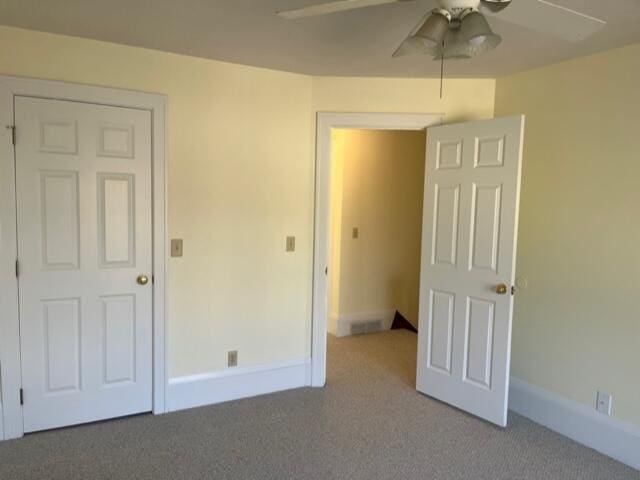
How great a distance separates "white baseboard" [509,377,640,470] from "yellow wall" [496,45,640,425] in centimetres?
6

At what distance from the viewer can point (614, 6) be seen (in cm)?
204

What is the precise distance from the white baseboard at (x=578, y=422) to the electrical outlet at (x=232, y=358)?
1.95 m

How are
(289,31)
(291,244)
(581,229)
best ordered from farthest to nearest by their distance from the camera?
1. (291,244)
2. (581,229)
3. (289,31)

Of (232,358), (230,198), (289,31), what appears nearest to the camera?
(289,31)

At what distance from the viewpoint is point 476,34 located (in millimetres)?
1576

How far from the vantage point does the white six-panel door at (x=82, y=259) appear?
104 inches

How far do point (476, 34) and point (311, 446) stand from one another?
2266 millimetres

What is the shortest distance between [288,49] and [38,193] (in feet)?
5.45

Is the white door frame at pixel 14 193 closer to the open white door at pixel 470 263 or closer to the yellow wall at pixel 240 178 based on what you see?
the yellow wall at pixel 240 178

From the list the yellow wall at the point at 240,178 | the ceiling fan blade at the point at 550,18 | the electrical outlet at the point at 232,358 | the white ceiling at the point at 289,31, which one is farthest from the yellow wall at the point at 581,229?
the electrical outlet at the point at 232,358

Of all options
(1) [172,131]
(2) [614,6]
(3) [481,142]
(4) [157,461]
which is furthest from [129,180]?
(2) [614,6]

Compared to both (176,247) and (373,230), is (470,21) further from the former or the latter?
(373,230)

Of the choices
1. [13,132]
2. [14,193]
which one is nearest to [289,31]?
Result: [13,132]

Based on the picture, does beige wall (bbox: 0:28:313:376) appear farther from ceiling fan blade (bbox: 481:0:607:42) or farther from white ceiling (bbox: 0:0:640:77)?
ceiling fan blade (bbox: 481:0:607:42)
